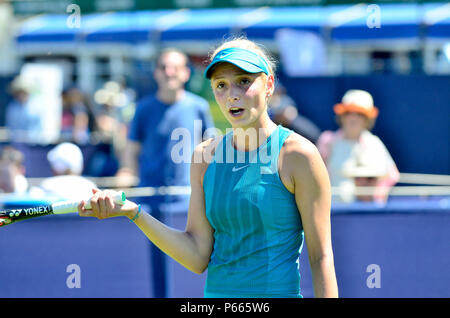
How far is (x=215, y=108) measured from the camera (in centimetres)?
949

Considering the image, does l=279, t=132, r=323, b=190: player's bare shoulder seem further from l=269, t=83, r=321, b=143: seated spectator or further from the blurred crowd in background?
l=269, t=83, r=321, b=143: seated spectator

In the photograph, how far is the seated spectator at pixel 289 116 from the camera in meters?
8.98

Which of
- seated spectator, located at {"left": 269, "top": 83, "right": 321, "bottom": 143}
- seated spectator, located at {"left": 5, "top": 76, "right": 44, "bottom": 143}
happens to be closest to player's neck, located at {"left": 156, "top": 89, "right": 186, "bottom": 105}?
seated spectator, located at {"left": 269, "top": 83, "right": 321, "bottom": 143}

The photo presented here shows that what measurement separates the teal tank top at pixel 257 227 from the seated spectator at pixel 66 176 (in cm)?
332

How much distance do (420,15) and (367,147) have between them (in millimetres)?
8154

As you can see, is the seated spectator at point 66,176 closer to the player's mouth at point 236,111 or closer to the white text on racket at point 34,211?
the white text on racket at point 34,211

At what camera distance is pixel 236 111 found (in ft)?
9.10
